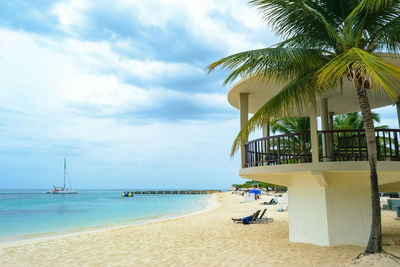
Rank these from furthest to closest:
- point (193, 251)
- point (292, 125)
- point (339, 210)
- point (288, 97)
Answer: point (292, 125) < point (193, 251) < point (339, 210) < point (288, 97)

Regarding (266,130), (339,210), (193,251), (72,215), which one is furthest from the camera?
(72,215)

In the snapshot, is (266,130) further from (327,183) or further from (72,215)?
(72,215)

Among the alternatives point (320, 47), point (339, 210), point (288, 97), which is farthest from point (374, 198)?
point (320, 47)

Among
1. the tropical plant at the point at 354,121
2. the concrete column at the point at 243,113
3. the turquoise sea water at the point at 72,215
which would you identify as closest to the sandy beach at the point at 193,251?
the concrete column at the point at 243,113

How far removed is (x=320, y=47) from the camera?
7855 millimetres

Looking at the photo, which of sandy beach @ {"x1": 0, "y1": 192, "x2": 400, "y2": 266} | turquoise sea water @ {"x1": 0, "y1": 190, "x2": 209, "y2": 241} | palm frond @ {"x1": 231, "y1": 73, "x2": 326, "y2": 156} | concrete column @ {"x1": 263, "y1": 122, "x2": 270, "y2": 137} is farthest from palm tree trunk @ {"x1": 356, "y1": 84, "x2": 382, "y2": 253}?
turquoise sea water @ {"x1": 0, "y1": 190, "x2": 209, "y2": 241}

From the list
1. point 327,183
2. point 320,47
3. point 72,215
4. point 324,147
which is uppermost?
point 320,47

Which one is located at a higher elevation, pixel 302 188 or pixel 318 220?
pixel 302 188

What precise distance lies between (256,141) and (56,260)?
279 inches

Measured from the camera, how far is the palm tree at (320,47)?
22.2 ft

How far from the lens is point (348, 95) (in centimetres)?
1177

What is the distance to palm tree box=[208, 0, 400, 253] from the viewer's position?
22.2 ft

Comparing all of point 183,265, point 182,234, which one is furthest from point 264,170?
point 182,234

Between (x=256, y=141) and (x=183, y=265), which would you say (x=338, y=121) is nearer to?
(x=256, y=141)
